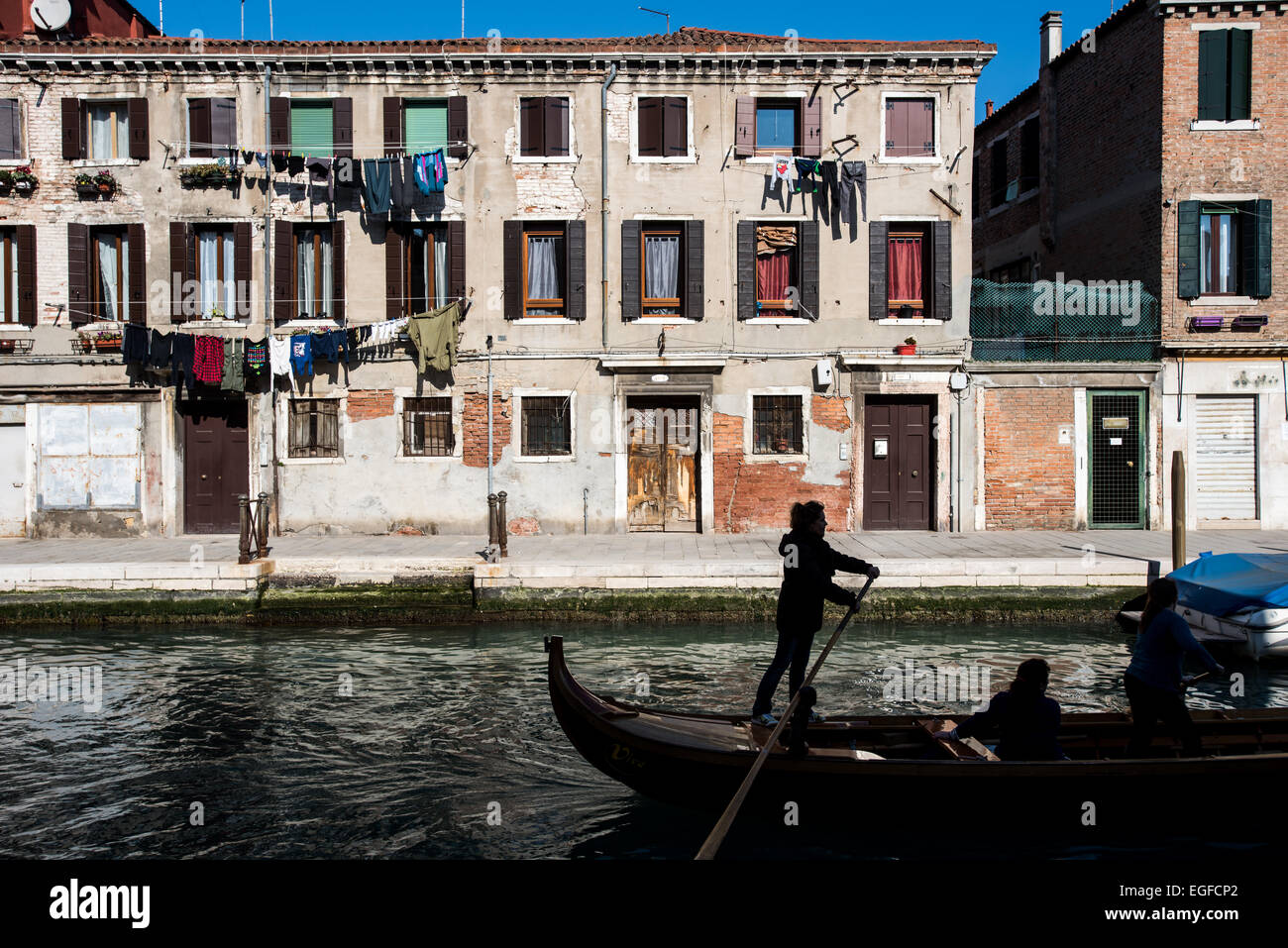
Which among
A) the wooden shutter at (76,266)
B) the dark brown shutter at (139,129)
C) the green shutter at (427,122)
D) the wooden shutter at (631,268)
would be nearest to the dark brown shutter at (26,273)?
the wooden shutter at (76,266)

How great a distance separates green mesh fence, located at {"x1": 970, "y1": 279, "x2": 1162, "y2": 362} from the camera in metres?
18.4

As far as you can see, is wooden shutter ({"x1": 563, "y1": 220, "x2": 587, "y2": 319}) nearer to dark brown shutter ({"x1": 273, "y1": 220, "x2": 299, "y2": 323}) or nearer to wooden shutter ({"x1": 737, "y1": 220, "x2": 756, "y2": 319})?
wooden shutter ({"x1": 737, "y1": 220, "x2": 756, "y2": 319})

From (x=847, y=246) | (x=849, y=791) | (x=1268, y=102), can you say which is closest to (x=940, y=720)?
(x=849, y=791)

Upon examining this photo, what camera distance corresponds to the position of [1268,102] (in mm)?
18031

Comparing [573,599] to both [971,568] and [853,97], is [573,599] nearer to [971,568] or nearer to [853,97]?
[971,568]

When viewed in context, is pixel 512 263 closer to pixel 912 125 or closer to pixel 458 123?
pixel 458 123

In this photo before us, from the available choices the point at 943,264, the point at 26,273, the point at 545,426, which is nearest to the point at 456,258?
the point at 545,426

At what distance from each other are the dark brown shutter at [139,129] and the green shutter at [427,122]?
4.43 metres

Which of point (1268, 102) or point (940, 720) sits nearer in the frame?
point (940, 720)

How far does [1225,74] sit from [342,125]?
15.0 meters

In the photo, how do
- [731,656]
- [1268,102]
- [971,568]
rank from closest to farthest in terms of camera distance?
[731,656]
[971,568]
[1268,102]

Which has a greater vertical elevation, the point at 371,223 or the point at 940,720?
the point at 371,223

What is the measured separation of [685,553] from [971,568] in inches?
155

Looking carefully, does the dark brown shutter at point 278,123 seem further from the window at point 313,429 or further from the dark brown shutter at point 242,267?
the window at point 313,429
